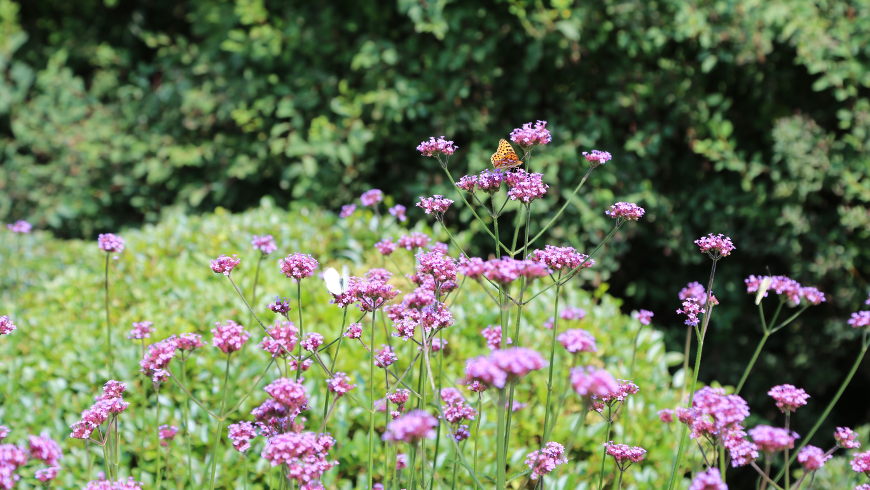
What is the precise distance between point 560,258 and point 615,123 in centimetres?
Result: 392

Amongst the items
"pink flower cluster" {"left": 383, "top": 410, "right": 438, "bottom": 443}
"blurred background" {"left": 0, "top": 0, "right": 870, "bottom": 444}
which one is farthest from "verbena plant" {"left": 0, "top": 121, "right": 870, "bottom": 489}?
"blurred background" {"left": 0, "top": 0, "right": 870, "bottom": 444}

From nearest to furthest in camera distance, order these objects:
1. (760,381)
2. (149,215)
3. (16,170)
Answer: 1. (760,381)
2. (149,215)
3. (16,170)

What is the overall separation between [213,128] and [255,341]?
11.6 feet

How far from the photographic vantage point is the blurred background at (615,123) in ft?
15.6

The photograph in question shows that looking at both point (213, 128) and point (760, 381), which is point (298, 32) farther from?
point (760, 381)

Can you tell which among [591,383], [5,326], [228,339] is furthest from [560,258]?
[5,326]

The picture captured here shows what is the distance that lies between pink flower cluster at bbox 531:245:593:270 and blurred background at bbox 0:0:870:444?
308 cm

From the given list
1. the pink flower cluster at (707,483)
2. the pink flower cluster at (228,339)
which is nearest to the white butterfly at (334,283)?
the pink flower cluster at (228,339)

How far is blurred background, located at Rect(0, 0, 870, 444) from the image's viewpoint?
4766mm

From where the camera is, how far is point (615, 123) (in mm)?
5457

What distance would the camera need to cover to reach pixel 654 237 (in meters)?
5.40

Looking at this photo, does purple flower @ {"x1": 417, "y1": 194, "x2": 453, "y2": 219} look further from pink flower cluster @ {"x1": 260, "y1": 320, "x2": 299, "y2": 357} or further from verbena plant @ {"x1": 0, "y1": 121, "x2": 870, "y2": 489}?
pink flower cluster @ {"x1": 260, "y1": 320, "x2": 299, "y2": 357}

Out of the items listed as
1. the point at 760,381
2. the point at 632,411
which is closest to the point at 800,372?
the point at 760,381

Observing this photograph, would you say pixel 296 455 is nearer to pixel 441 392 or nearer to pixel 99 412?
pixel 99 412
